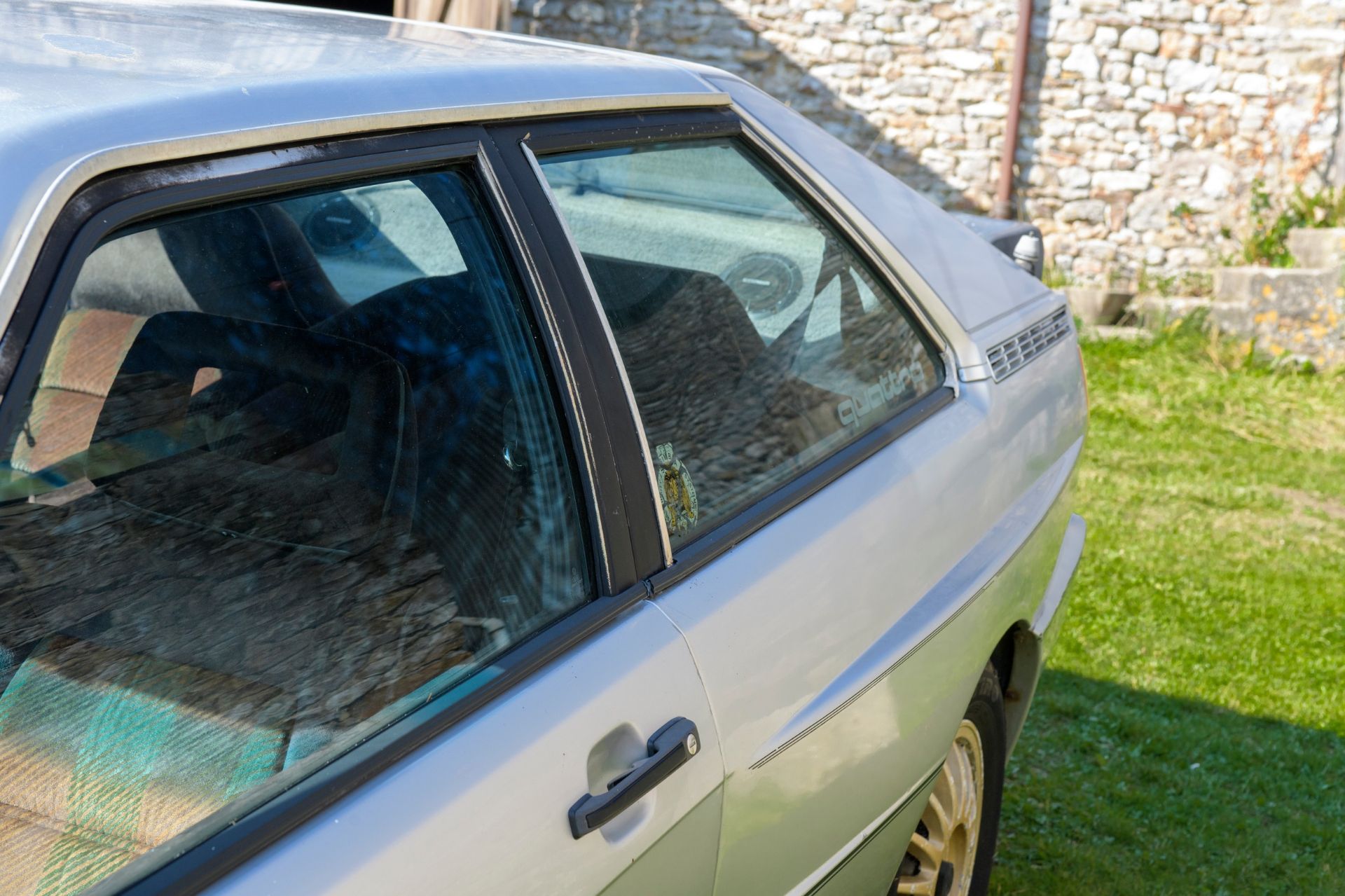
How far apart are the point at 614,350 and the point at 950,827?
123cm

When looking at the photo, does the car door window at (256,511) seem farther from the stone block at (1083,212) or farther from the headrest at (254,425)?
the stone block at (1083,212)

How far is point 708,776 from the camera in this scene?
1.44m

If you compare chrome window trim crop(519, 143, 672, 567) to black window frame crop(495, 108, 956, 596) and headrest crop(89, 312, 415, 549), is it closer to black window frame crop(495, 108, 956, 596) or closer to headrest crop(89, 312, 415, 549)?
black window frame crop(495, 108, 956, 596)

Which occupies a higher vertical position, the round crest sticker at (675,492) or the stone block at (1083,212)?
the round crest sticker at (675,492)

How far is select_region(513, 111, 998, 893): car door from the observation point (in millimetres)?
1565

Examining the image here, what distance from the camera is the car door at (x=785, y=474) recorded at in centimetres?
157

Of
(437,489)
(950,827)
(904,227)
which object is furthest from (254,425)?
(950,827)

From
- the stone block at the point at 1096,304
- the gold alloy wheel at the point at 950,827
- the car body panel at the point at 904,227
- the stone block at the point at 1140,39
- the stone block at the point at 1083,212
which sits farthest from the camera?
the stone block at the point at 1083,212

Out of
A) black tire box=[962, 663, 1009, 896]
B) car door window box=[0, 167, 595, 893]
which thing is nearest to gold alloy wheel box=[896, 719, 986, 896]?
black tire box=[962, 663, 1009, 896]

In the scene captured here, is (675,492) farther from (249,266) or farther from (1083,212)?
(1083,212)

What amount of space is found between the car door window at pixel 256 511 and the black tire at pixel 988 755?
1.13 meters

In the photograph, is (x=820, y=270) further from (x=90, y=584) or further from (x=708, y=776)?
(x=90, y=584)

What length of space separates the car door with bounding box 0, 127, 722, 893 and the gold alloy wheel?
0.89 metres

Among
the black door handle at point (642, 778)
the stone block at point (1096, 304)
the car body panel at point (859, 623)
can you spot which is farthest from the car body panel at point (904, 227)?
the stone block at point (1096, 304)
